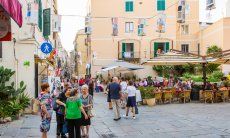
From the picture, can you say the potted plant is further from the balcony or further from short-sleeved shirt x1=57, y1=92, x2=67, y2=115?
the balcony

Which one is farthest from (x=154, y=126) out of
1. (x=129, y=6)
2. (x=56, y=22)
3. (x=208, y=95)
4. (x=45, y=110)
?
(x=129, y=6)

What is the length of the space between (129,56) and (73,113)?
1649 inches

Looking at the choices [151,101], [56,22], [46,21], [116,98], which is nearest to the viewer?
[116,98]

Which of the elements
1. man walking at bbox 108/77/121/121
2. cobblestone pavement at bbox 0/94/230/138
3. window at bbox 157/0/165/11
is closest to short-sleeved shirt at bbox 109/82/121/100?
man walking at bbox 108/77/121/121

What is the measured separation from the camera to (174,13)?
174 feet

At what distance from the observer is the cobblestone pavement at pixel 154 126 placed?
1324 cm

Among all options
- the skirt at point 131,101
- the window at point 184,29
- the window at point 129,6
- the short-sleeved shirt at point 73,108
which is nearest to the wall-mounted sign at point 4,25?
the short-sleeved shirt at point 73,108

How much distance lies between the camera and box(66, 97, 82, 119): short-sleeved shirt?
11008 millimetres

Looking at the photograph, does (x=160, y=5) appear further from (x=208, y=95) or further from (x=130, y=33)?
(x=208, y=95)

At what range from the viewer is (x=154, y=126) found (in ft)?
49.1

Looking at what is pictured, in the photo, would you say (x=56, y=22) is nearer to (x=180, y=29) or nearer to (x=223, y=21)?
(x=223, y=21)

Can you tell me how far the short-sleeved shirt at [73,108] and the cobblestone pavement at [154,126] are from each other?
7.57 feet

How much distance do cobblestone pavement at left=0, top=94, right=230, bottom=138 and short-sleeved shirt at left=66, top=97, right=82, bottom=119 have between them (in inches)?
90.8

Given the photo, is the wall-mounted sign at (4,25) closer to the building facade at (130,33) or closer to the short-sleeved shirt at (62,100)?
the short-sleeved shirt at (62,100)
